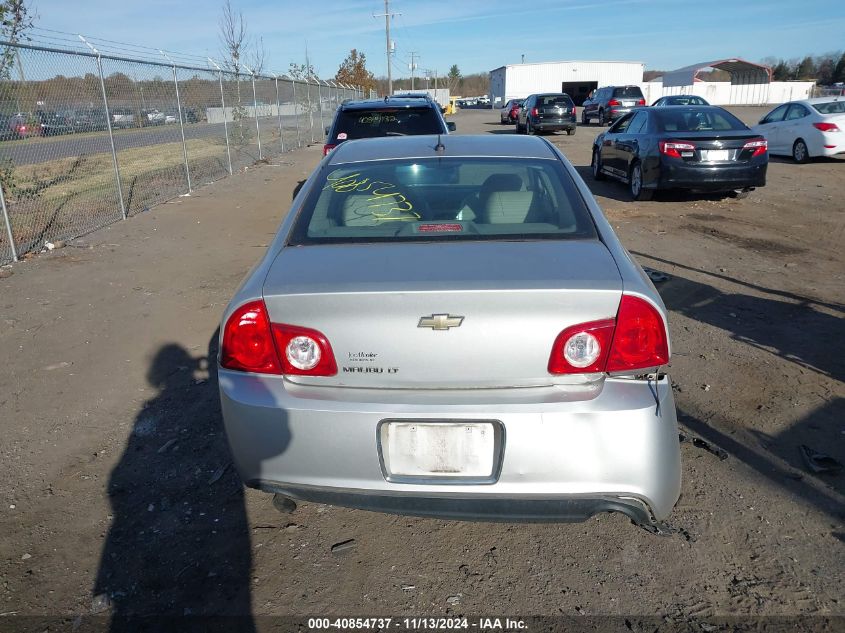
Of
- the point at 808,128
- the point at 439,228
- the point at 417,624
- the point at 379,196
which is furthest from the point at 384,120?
the point at 808,128

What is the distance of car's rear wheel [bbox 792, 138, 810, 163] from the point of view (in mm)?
15805

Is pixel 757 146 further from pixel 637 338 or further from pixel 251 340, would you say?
pixel 251 340

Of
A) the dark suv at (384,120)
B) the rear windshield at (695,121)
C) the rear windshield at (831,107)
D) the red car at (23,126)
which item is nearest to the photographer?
the red car at (23,126)

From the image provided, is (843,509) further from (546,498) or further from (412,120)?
(412,120)

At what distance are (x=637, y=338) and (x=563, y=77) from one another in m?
77.6

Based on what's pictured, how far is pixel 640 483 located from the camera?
237 cm

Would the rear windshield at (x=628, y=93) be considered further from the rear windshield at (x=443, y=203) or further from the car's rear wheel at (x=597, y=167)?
the rear windshield at (x=443, y=203)

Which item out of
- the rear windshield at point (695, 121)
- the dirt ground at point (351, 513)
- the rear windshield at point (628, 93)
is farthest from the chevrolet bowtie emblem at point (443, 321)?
the rear windshield at point (628, 93)

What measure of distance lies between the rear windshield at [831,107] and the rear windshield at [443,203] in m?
14.9

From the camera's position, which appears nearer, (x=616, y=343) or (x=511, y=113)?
(x=616, y=343)

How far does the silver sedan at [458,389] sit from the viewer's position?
2330 mm

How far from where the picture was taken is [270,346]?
2488 mm

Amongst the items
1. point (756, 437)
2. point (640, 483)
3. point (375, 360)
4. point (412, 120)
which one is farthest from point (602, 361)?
point (412, 120)

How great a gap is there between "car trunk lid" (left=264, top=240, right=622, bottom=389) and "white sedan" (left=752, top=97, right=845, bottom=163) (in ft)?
51.3
